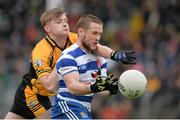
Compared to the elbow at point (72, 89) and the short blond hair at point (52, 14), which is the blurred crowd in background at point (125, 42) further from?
the elbow at point (72, 89)

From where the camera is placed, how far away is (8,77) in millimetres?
14688

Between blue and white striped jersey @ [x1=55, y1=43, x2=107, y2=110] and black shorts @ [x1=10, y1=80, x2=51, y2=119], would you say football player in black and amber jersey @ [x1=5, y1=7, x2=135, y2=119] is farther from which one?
blue and white striped jersey @ [x1=55, y1=43, x2=107, y2=110]

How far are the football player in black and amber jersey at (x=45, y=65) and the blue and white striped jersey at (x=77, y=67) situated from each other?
217 mm

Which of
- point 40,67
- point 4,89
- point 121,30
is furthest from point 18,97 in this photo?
point 121,30

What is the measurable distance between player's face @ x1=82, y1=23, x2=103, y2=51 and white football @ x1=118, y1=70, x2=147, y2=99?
548mm

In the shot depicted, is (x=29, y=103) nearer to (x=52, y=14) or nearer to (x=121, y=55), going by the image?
(x=52, y=14)

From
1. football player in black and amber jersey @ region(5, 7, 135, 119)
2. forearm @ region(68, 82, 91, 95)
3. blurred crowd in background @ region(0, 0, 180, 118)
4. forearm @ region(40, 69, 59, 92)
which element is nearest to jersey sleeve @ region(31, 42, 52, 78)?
football player in black and amber jersey @ region(5, 7, 135, 119)

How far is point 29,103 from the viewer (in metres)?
9.29

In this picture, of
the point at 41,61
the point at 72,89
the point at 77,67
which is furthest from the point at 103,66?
the point at 41,61

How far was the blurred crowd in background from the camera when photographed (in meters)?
13.8

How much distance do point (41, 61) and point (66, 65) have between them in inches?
39.8

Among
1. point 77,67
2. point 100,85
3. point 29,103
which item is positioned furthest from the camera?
point 29,103

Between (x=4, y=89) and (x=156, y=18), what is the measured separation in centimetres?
423

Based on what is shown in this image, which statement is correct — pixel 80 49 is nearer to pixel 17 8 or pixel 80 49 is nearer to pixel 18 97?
pixel 18 97
